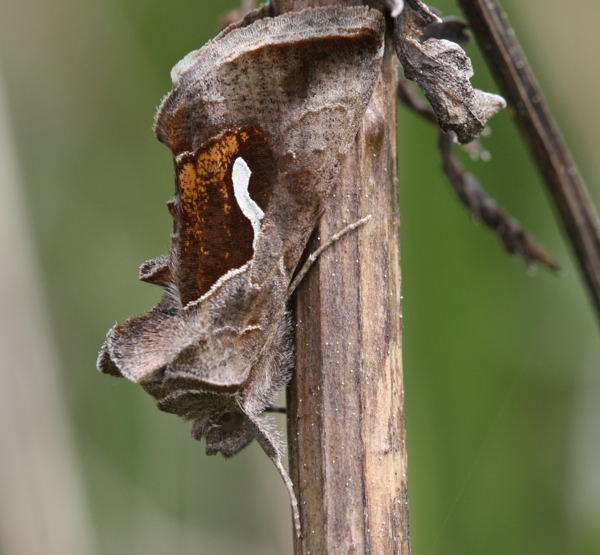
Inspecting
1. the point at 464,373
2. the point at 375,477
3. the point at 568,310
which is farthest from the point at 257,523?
the point at 375,477

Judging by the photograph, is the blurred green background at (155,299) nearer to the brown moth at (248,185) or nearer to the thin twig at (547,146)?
the thin twig at (547,146)

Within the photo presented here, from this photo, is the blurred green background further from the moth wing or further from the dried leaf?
the dried leaf

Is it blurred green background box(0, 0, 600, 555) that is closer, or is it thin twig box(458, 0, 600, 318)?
thin twig box(458, 0, 600, 318)

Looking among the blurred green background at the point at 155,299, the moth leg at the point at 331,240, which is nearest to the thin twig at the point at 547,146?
the moth leg at the point at 331,240

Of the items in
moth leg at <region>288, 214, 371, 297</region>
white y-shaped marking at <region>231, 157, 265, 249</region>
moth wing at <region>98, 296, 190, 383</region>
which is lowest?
moth wing at <region>98, 296, 190, 383</region>

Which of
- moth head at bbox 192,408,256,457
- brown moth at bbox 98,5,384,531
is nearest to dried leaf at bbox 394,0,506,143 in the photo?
brown moth at bbox 98,5,384,531

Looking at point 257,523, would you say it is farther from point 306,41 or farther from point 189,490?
point 306,41
